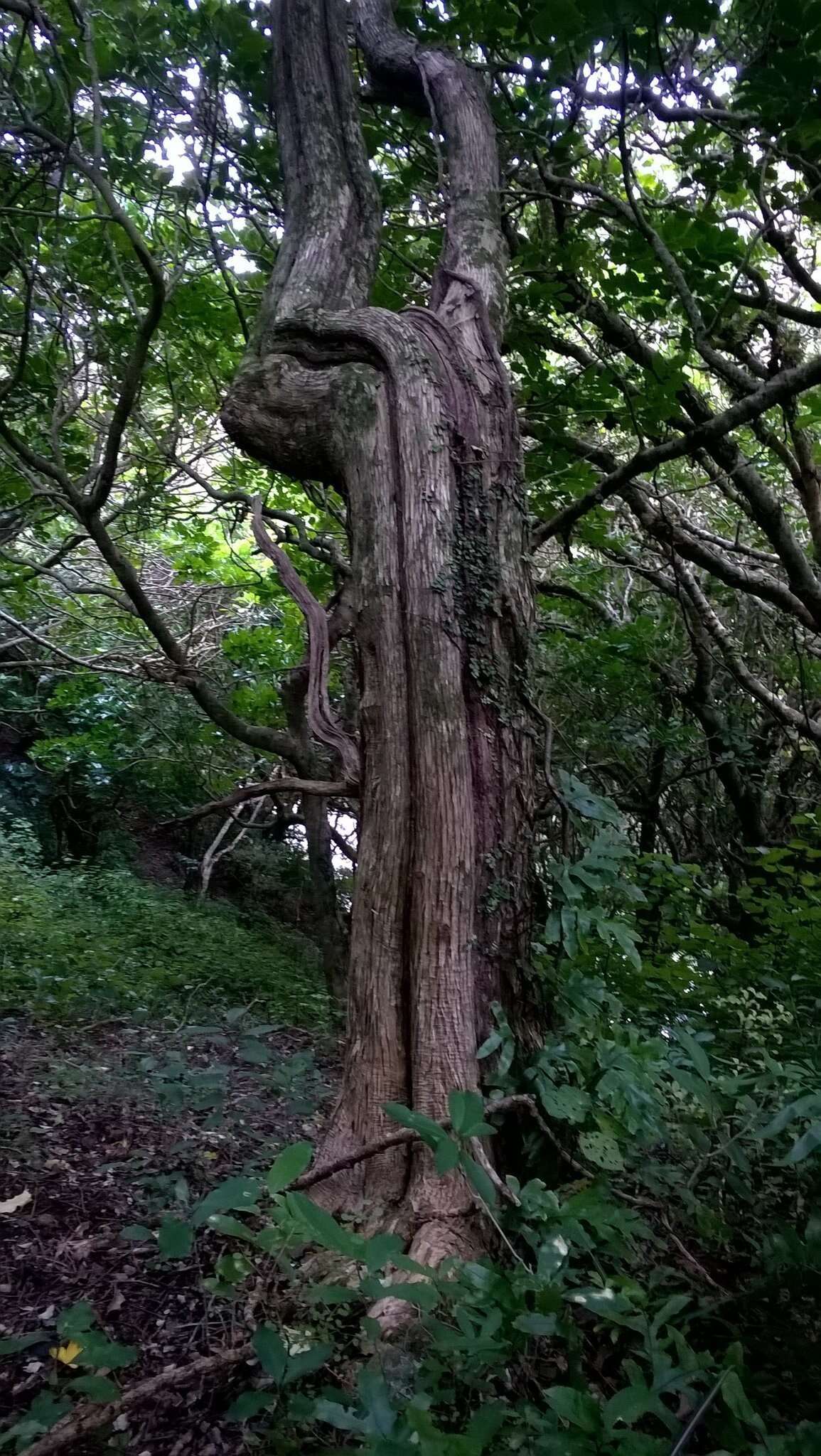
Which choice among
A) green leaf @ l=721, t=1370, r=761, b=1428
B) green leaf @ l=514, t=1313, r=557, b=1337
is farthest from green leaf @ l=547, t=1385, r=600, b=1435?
green leaf @ l=721, t=1370, r=761, b=1428

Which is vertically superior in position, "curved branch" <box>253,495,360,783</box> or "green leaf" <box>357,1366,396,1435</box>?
"curved branch" <box>253,495,360,783</box>

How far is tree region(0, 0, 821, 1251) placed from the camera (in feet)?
7.34

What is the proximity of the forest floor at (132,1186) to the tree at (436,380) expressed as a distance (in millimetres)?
417

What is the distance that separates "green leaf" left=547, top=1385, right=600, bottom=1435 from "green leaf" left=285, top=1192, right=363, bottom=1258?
0.35 metres

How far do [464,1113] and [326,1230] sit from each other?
0.31 m

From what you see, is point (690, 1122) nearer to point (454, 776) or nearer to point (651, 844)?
point (454, 776)

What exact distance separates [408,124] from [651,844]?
194 inches

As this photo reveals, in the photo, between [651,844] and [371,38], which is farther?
[651,844]

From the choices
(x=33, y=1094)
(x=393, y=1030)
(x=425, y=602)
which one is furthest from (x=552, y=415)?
(x=33, y=1094)

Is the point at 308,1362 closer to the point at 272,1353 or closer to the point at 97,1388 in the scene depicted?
the point at 272,1353

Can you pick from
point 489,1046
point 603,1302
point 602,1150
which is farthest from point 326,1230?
point 602,1150

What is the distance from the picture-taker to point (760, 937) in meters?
3.10

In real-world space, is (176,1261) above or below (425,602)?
below

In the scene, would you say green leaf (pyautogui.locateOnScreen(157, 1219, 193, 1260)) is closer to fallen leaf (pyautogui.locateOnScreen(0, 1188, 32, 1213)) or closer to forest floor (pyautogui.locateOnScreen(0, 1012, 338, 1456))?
forest floor (pyautogui.locateOnScreen(0, 1012, 338, 1456))
